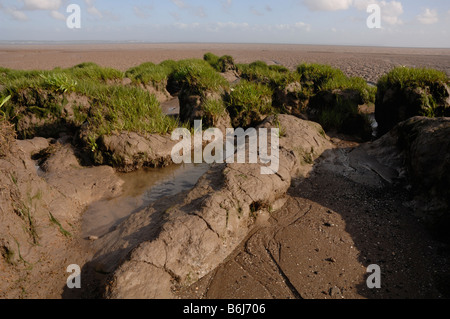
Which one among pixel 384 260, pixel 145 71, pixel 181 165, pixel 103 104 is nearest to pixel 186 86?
pixel 103 104

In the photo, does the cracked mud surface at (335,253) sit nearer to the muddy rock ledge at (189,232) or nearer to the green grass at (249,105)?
the muddy rock ledge at (189,232)

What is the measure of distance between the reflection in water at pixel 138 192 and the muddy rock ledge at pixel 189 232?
44 centimetres

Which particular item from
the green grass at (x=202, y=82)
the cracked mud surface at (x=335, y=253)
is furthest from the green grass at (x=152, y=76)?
the cracked mud surface at (x=335, y=253)

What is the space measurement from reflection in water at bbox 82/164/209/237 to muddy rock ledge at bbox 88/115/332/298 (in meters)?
0.44

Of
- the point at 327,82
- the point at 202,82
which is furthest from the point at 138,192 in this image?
the point at 327,82

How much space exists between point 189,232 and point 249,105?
5652 millimetres

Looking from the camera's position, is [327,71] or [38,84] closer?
[38,84]

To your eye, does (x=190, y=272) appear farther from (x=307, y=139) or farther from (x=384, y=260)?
(x=307, y=139)

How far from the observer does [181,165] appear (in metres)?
6.96

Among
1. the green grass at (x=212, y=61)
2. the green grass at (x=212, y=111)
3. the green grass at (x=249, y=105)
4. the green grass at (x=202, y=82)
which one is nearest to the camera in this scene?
the green grass at (x=212, y=111)

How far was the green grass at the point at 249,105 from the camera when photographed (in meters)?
8.73

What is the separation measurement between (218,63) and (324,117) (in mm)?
10991

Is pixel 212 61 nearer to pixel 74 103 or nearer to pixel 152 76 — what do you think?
pixel 152 76

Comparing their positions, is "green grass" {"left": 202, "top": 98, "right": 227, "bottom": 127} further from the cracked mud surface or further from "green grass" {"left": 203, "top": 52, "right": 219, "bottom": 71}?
"green grass" {"left": 203, "top": 52, "right": 219, "bottom": 71}
